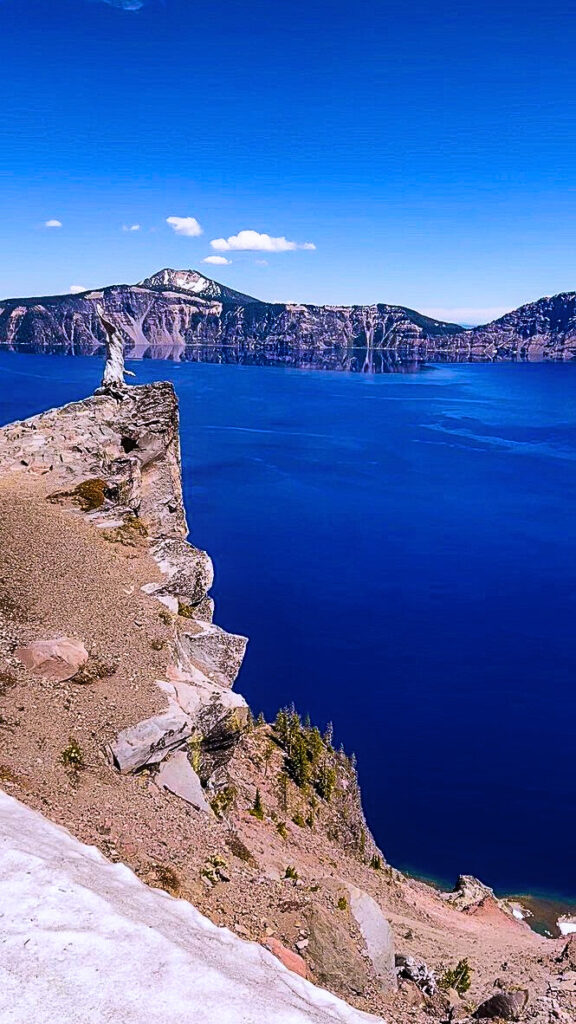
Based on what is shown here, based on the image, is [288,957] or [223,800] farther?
[223,800]

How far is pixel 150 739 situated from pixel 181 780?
149cm

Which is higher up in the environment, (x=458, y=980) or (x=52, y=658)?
(x=52, y=658)

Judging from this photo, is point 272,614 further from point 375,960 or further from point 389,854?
point 375,960

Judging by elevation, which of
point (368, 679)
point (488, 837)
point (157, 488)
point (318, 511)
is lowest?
point (488, 837)

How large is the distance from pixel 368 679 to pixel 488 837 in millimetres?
17303

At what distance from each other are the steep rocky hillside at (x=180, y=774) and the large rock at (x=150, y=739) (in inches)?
1.9

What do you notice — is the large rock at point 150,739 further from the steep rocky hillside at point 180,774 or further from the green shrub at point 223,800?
the green shrub at point 223,800

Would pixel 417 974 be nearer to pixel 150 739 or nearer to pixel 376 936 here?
pixel 376 936

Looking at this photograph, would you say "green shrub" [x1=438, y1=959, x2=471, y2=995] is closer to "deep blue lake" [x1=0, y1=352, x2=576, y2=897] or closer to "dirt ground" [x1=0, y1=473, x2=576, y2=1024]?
"dirt ground" [x1=0, y1=473, x2=576, y2=1024]

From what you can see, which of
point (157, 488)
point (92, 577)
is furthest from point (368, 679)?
point (92, 577)

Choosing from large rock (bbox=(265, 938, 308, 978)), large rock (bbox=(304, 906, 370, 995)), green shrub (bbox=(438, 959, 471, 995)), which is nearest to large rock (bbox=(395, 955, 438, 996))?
green shrub (bbox=(438, 959, 471, 995))

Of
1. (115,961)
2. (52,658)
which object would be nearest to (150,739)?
(52,658)

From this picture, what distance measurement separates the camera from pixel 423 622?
→ 228 ft

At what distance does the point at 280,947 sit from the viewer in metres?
13.2
